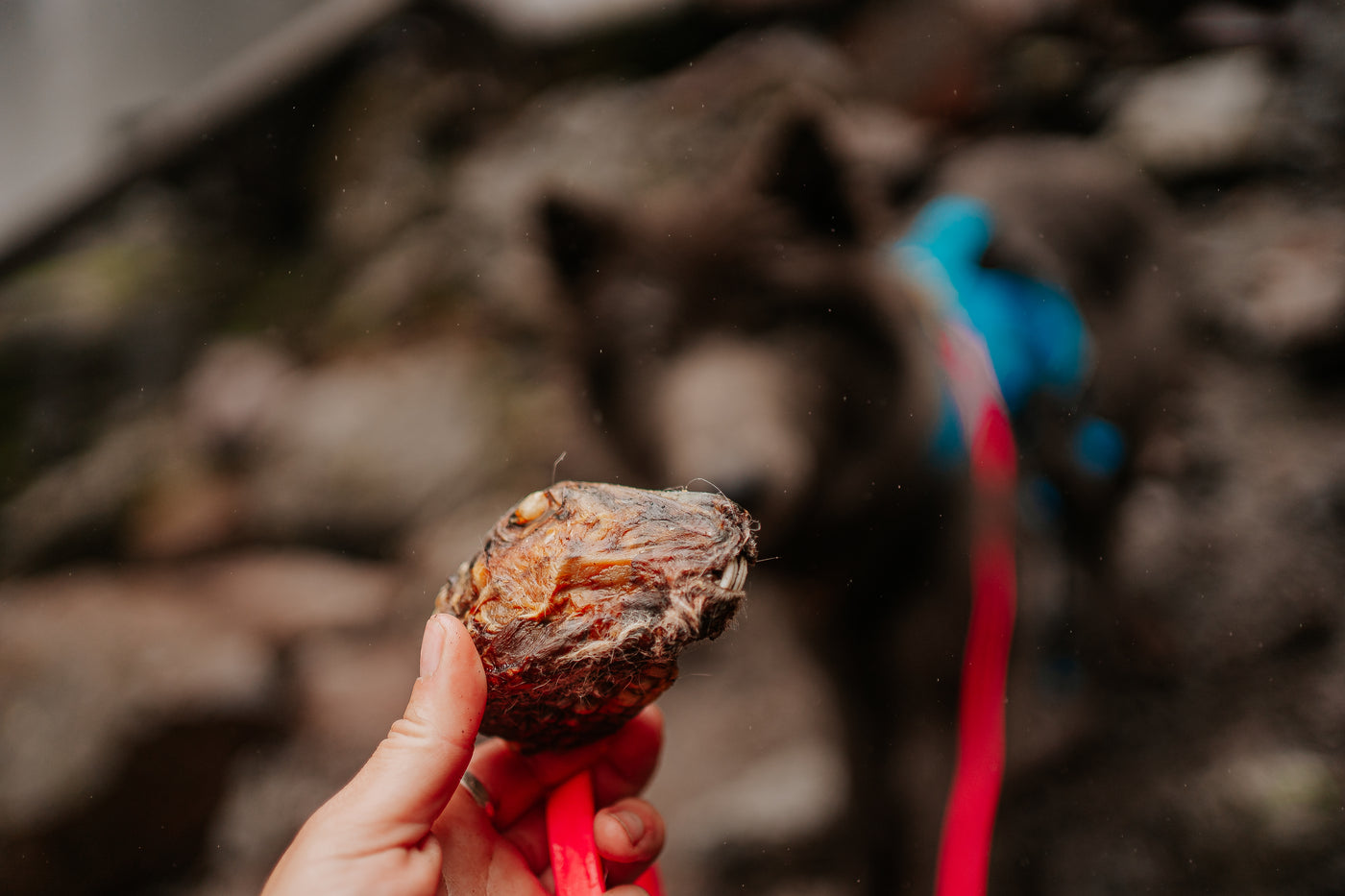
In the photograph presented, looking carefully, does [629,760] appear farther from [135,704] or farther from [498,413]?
[498,413]

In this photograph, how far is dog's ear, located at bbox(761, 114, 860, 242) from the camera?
1432 millimetres

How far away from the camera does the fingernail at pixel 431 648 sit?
21.0 inches

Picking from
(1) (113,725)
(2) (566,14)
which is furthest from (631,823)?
(2) (566,14)

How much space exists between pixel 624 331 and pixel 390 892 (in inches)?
52.7

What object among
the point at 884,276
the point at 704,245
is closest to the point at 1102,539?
the point at 884,276

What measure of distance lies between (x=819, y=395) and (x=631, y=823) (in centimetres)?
103

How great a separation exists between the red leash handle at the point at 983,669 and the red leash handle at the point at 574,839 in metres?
0.86

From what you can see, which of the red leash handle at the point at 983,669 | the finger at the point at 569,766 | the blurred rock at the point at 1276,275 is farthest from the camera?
the blurred rock at the point at 1276,275

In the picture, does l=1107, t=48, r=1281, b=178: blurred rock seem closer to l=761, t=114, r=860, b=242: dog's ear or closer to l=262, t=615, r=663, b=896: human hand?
l=761, t=114, r=860, b=242: dog's ear

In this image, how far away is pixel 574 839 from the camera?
0.61m

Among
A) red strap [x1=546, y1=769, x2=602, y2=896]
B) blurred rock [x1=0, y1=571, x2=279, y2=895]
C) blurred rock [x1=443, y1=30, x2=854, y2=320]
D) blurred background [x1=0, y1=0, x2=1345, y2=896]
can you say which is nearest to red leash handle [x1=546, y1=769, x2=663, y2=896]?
red strap [x1=546, y1=769, x2=602, y2=896]

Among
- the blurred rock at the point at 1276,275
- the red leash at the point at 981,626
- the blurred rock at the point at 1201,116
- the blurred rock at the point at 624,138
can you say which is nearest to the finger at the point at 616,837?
the red leash at the point at 981,626

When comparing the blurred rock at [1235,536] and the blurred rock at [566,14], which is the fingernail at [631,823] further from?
the blurred rock at [566,14]

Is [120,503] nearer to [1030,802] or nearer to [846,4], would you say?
[1030,802]
